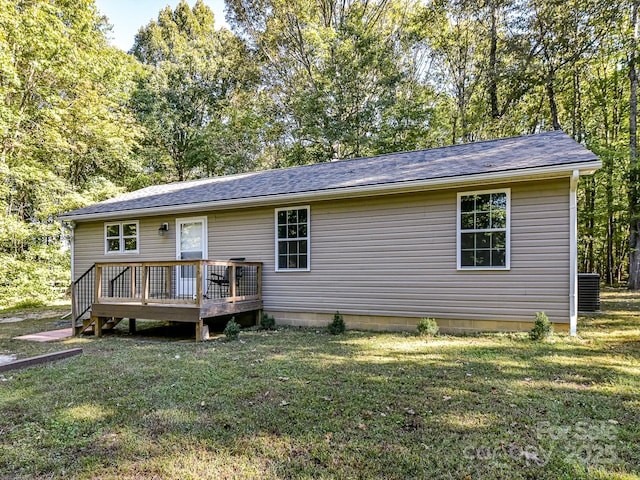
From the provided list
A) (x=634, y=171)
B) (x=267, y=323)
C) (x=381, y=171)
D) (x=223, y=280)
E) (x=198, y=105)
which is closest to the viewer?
(x=267, y=323)

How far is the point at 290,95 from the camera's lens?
19.1 metres

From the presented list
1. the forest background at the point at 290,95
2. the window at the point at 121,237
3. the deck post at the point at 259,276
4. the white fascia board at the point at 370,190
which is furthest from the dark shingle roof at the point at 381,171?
the forest background at the point at 290,95

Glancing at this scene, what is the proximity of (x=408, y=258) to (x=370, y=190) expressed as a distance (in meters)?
1.53

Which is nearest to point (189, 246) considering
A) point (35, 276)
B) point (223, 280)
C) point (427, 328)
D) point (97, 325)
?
point (223, 280)

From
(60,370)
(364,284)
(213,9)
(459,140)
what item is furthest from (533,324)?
(213,9)

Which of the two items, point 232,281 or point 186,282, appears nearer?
point 232,281

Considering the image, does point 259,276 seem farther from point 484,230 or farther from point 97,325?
point 484,230

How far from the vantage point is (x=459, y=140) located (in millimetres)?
17938

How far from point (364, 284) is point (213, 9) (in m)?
23.1

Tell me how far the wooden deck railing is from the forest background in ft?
21.8

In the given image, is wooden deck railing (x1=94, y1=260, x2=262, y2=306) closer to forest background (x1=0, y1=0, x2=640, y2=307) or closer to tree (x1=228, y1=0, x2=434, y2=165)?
forest background (x1=0, y1=0, x2=640, y2=307)

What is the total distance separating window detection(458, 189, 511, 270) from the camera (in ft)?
21.4

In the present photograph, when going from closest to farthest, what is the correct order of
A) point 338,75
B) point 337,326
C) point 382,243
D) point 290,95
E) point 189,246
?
point 337,326 → point 382,243 → point 189,246 → point 338,75 → point 290,95

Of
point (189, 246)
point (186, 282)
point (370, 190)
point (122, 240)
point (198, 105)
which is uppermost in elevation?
point (198, 105)
